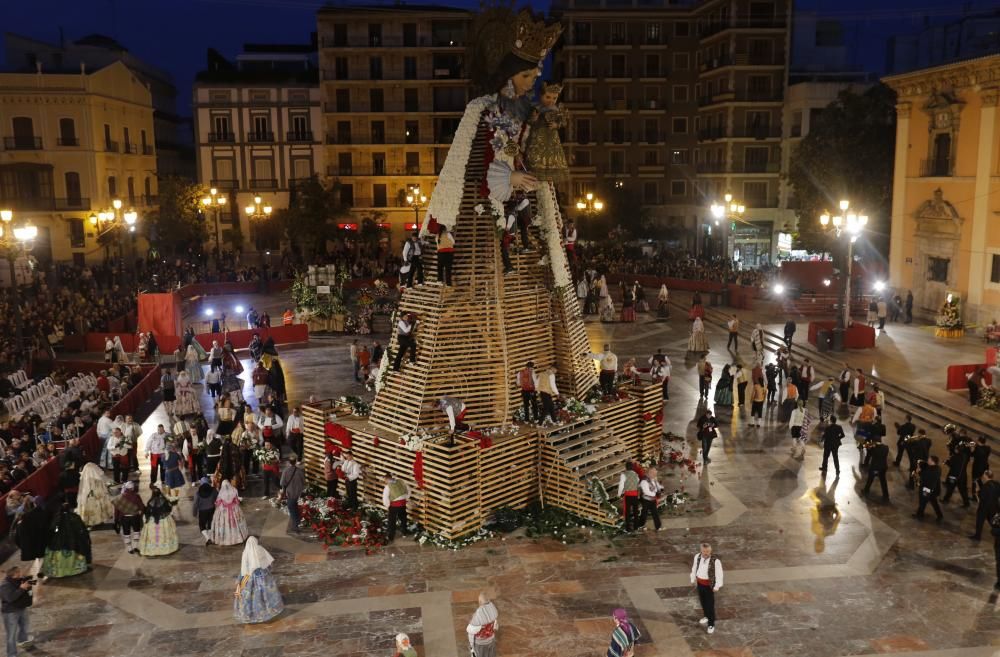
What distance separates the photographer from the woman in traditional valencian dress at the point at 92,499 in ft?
50.1

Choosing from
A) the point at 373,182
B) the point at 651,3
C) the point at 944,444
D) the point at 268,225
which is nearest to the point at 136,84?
the point at 268,225

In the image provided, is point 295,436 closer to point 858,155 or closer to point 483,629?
point 483,629

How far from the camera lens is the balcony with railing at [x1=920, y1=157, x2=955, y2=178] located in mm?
32375

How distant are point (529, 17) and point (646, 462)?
357 inches

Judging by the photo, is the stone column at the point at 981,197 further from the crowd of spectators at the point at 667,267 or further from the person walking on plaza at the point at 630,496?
the person walking on plaza at the point at 630,496

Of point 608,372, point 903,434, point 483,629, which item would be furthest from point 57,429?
point 903,434

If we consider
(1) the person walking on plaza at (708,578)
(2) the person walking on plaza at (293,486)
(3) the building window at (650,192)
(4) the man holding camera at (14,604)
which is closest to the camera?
(4) the man holding camera at (14,604)

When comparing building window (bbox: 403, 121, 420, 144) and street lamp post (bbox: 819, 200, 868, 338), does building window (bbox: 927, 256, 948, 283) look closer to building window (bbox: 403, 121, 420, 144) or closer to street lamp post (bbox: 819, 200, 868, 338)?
street lamp post (bbox: 819, 200, 868, 338)

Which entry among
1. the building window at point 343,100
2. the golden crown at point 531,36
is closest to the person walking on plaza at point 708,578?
the golden crown at point 531,36

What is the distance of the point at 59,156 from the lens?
47875 mm

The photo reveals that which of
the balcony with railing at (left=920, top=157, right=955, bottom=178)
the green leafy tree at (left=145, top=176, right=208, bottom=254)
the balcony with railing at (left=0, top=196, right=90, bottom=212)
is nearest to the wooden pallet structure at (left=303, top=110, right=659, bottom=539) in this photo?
the balcony with railing at (left=920, top=157, right=955, bottom=178)

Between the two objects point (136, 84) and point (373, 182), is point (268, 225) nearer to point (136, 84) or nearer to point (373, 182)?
point (373, 182)

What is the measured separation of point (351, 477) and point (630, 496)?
4970mm

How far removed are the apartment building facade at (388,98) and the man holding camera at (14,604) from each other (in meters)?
45.3
